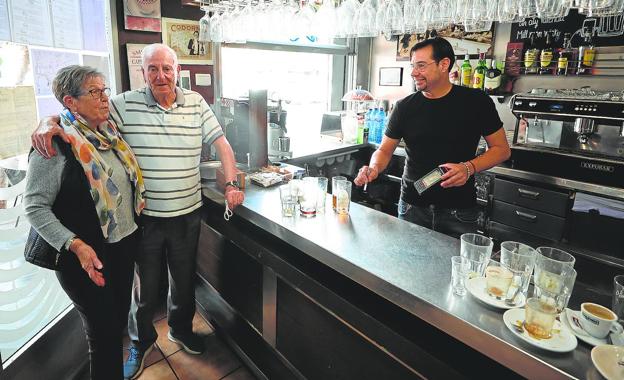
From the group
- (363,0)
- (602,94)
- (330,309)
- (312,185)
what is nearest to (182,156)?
(312,185)

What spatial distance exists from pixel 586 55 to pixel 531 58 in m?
0.40

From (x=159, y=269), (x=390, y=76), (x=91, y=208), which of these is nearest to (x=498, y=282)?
(x=91, y=208)

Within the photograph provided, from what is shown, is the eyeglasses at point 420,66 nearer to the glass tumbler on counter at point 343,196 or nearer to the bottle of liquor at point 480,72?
the glass tumbler on counter at point 343,196

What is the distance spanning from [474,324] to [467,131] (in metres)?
1.35

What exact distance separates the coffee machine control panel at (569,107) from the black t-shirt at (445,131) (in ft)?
3.34

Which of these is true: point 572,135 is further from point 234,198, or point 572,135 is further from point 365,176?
point 234,198

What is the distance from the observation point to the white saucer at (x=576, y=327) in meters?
1.01

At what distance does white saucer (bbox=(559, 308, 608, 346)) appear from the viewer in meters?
1.01

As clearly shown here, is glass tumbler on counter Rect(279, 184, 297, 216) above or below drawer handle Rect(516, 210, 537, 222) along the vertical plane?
above

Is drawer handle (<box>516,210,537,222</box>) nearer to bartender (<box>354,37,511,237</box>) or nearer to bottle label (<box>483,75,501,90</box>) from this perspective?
bartender (<box>354,37,511,237</box>)

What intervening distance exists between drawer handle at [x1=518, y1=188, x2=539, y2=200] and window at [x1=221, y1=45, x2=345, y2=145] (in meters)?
1.92

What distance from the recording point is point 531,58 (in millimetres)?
3420

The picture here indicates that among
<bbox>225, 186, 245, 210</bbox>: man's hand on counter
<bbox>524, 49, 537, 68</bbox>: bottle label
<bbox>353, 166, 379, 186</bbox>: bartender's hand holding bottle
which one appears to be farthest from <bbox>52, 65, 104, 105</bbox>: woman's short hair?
<bbox>524, 49, 537, 68</bbox>: bottle label

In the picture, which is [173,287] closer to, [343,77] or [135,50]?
[135,50]
